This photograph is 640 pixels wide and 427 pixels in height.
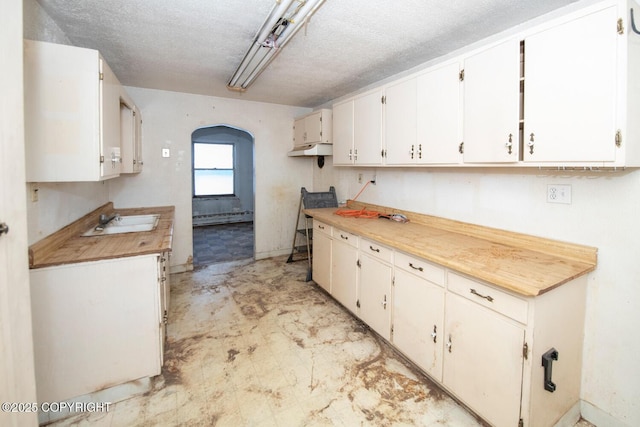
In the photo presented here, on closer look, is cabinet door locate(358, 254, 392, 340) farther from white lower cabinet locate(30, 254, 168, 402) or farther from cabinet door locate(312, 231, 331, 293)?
white lower cabinet locate(30, 254, 168, 402)

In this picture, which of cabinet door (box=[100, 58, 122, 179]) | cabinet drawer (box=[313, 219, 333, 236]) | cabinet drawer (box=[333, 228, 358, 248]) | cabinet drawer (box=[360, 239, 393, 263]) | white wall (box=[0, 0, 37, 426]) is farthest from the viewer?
cabinet drawer (box=[313, 219, 333, 236])

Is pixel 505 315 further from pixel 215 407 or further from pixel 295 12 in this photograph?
pixel 295 12

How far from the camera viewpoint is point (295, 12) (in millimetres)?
1922

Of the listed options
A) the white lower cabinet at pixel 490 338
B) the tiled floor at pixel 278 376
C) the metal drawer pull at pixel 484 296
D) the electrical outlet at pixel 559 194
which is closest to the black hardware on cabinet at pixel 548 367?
the white lower cabinet at pixel 490 338

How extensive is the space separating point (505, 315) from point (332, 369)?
4.10ft

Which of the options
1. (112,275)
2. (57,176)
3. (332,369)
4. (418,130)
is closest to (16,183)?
(57,176)

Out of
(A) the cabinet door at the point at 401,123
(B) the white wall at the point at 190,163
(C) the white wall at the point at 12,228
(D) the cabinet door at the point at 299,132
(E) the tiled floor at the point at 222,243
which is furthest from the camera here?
(E) the tiled floor at the point at 222,243

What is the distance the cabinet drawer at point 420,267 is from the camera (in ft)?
6.32

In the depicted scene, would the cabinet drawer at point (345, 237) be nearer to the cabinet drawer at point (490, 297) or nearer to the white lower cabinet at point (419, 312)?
the white lower cabinet at point (419, 312)

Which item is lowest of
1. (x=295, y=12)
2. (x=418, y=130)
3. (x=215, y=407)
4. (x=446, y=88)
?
(x=215, y=407)

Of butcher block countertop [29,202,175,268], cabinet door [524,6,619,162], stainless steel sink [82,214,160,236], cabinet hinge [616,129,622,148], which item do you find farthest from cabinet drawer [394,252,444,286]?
stainless steel sink [82,214,160,236]

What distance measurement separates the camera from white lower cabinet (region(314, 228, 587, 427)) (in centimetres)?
148

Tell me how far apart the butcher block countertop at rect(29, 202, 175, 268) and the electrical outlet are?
2480 millimetres

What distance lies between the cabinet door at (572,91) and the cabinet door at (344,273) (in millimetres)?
1621
